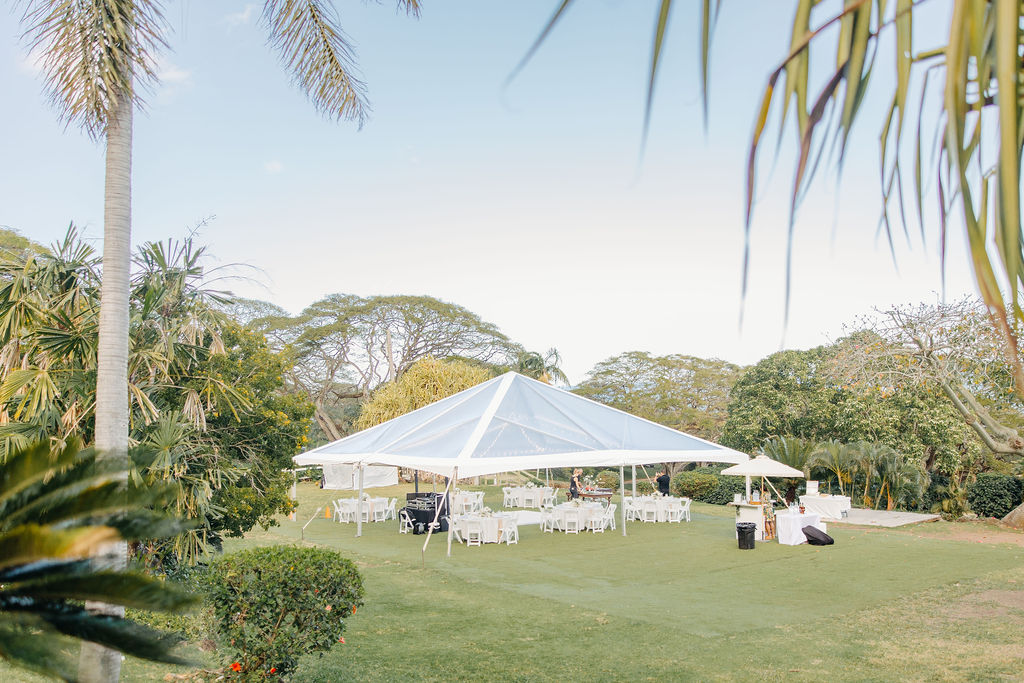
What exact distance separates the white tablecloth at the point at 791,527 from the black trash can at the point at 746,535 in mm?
931

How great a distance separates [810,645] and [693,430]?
94.1 ft

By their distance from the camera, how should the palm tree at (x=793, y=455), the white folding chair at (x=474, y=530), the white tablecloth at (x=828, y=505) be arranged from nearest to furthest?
the white folding chair at (x=474, y=530) < the white tablecloth at (x=828, y=505) < the palm tree at (x=793, y=455)

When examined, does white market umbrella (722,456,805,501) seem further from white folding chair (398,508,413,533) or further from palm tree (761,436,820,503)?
white folding chair (398,508,413,533)

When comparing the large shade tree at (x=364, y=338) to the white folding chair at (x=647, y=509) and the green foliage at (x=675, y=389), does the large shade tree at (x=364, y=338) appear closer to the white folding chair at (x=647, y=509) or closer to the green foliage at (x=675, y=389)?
the green foliage at (x=675, y=389)

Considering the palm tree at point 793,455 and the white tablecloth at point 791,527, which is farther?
the palm tree at point 793,455

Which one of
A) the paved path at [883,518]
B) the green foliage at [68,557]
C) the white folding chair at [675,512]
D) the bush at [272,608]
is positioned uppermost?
the green foliage at [68,557]

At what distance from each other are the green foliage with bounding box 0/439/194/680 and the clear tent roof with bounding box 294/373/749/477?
41.3ft

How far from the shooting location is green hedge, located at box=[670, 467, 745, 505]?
2388cm

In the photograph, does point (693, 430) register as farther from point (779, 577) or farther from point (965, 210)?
point (965, 210)

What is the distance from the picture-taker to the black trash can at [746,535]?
14565 mm

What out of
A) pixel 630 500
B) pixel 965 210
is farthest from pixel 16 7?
pixel 630 500

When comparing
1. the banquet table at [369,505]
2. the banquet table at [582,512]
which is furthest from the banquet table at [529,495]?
the banquet table at [582,512]

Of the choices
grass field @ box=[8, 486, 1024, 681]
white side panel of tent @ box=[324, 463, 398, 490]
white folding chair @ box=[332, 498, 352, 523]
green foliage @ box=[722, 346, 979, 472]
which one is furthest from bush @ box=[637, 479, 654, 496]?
grass field @ box=[8, 486, 1024, 681]

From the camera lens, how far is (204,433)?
8633mm
